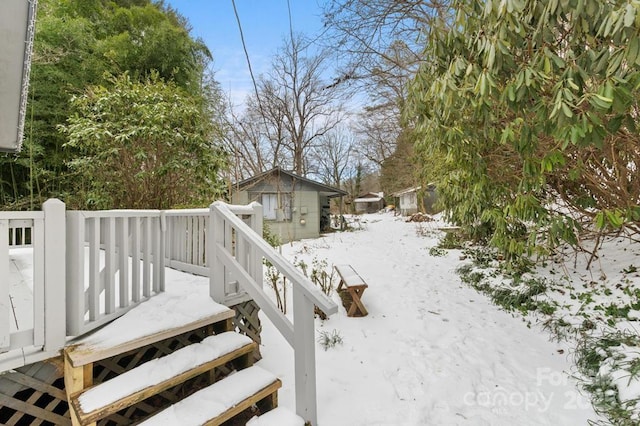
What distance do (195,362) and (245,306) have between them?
0.81 meters

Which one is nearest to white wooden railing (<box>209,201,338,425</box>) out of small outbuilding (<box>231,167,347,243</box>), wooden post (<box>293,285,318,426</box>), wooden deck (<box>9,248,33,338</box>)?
wooden post (<box>293,285,318,426</box>)

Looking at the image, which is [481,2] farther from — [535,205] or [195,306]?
[195,306]

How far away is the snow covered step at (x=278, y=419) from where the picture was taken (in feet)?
6.02

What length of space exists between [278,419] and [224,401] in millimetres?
349

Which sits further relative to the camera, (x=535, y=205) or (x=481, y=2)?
(x=535, y=205)

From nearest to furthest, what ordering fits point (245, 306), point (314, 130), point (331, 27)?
point (245, 306)
point (331, 27)
point (314, 130)

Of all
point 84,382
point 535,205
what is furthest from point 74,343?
point 535,205

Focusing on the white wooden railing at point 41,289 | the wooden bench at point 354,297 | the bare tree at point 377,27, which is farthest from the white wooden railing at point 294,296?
the bare tree at point 377,27

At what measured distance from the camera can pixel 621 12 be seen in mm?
1392

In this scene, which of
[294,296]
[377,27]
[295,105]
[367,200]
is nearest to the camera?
[294,296]

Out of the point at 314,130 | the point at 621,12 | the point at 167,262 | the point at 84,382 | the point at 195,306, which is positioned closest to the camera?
the point at 621,12

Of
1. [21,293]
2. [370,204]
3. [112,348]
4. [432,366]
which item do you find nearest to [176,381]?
[112,348]

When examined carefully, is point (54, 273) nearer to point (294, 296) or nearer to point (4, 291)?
point (4, 291)

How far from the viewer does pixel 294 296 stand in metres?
1.96
